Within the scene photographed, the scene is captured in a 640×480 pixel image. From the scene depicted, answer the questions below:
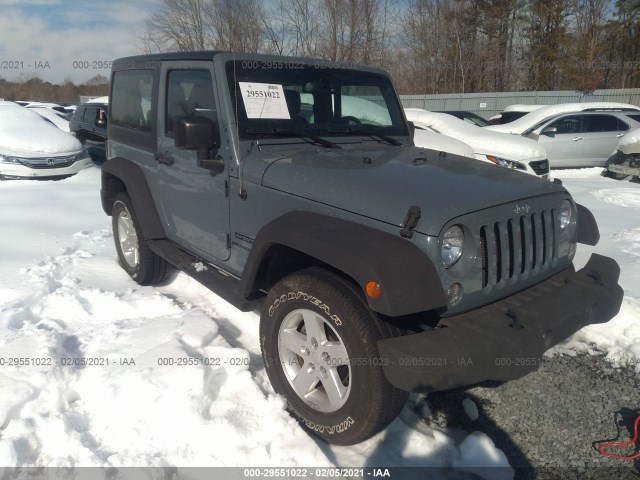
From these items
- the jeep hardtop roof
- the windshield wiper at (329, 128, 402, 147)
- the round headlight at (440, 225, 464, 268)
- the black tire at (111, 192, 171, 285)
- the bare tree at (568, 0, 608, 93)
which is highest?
the bare tree at (568, 0, 608, 93)

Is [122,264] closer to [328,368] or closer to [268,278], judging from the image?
[268,278]

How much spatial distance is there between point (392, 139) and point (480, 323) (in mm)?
1875

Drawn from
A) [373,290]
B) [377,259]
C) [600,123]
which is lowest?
[373,290]

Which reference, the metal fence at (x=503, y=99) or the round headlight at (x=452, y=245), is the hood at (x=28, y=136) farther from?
the metal fence at (x=503, y=99)

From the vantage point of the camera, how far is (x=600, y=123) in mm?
12641

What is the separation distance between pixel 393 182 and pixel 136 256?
2908mm

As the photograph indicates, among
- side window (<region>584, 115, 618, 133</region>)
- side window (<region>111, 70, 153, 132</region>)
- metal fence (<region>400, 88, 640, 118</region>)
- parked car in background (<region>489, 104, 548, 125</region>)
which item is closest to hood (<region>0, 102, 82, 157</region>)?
side window (<region>111, 70, 153, 132</region>)

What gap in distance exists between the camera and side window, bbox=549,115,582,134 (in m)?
12.5

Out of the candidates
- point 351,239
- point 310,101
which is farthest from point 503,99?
point 351,239

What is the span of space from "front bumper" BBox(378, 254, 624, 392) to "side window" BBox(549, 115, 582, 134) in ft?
36.4

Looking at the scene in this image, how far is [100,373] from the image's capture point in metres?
3.07

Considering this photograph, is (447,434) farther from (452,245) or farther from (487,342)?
(452,245)

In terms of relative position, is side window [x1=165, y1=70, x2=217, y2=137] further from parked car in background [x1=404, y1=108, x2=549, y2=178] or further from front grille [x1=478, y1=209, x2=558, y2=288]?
parked car in background [x1=404, y1=108, x2=549, y2=178]

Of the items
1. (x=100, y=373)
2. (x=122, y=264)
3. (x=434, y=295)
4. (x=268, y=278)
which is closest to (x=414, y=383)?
(x=434, y=295)
